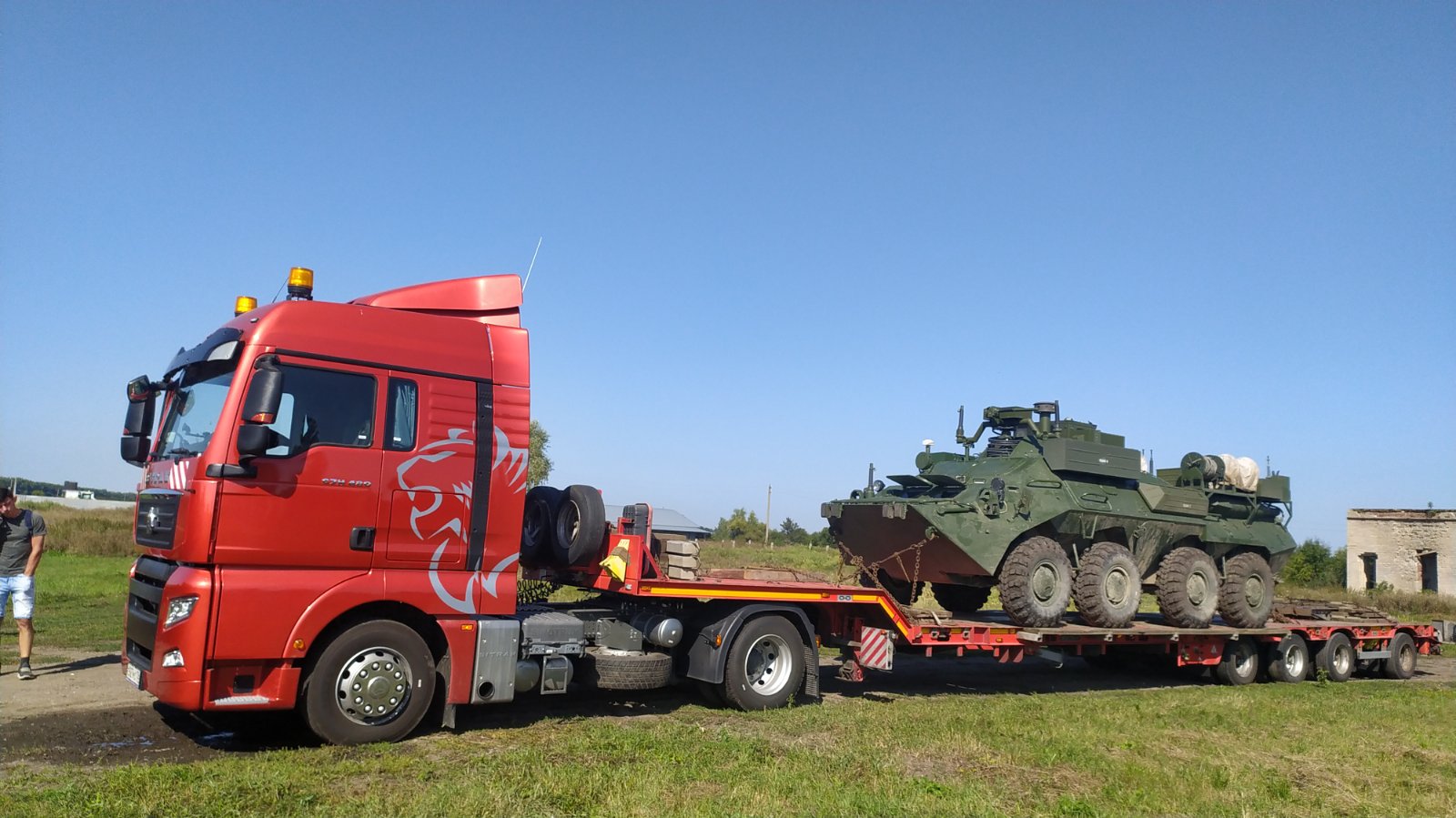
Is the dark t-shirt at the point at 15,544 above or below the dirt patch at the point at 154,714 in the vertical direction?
above

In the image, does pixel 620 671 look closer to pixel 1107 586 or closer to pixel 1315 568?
pixel 1107 586

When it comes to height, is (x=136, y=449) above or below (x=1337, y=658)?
above

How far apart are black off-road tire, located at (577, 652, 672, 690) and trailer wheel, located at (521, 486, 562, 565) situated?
3.59 feet

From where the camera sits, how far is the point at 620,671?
9180 mm

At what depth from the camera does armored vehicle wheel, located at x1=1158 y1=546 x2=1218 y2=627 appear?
14.2 metres

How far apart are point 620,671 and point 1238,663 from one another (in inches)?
396

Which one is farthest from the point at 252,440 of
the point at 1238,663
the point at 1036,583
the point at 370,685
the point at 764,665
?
the point at 1238,663

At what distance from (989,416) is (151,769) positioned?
A: 448 inches

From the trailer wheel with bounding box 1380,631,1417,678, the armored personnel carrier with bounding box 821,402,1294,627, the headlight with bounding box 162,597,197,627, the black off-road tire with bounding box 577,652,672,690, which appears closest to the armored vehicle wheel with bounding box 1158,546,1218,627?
the armored personnel carrier with bounding box 821,402,1294,627

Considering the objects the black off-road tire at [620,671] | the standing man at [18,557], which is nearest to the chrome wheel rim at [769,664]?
the black off-road tire at [620,671]

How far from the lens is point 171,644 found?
7031 millimetres

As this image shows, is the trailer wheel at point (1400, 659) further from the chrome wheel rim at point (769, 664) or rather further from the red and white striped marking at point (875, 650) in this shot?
the chrome wheel rim at point (769, 664)

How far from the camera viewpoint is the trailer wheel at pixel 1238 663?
14695mm

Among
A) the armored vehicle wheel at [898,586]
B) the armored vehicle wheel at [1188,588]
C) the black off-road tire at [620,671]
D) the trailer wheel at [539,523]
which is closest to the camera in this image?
the black off-road tire at [620,671]
